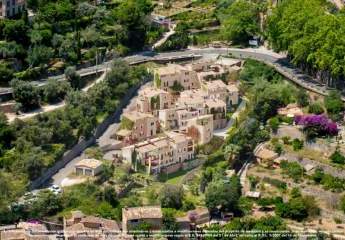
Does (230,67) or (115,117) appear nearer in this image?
(115,117)

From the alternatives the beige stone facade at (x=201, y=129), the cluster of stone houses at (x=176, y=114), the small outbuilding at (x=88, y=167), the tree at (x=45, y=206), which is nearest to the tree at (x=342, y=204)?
the cluster of stone houses at (x=176, y=114)

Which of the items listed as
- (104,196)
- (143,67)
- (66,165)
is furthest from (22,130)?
(143,67)

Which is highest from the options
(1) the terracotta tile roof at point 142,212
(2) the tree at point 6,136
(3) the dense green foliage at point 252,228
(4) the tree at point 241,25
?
(4) the tree at point 241,25

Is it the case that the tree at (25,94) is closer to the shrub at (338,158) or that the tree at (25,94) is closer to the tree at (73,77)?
the tree at (73,77)

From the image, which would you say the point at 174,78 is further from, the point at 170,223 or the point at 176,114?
the point at 170,223

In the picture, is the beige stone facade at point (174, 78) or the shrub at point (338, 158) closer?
the shrub at point (338, 158)

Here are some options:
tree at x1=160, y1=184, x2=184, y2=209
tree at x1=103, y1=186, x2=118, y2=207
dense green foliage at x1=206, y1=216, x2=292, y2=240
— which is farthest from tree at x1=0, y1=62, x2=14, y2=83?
dense green foliage at x1=206, y1=216, x2=292, y2=240

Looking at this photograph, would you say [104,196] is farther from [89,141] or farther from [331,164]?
[331,164]
